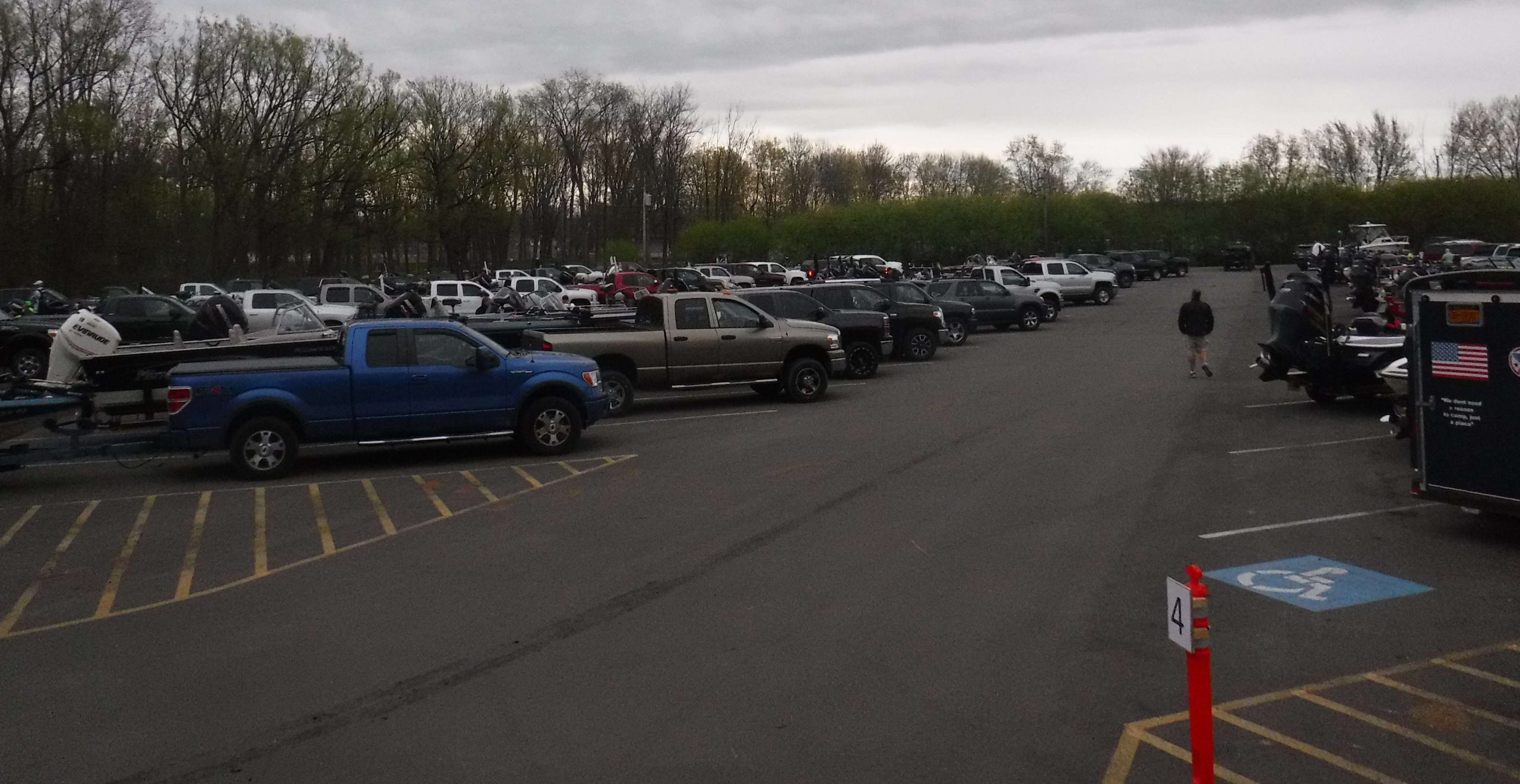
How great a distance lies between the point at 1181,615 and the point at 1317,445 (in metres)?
11.4

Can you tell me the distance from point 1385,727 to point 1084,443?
9.27m

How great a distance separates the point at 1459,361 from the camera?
9.80 metres

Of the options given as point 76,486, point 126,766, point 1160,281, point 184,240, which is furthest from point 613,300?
point 126,766

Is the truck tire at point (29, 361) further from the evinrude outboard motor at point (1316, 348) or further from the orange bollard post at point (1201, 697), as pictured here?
the orange bollard post at point (1201, 697)

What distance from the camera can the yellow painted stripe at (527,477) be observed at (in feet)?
43.8

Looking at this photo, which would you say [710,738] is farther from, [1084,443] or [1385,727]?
[1084,443]

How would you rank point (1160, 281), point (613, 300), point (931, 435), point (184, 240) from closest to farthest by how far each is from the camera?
point (931, 435), point (613, 300), point (184, 240), point (1160, 281)

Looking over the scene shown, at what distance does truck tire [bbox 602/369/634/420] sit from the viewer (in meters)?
19.1

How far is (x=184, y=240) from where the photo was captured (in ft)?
199

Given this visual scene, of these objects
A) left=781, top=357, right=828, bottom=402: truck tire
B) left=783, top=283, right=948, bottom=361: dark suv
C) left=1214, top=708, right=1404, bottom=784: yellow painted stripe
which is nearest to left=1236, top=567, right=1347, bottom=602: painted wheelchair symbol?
left=1214, top=708, right=1404, bottom=784: yellow painted stripe

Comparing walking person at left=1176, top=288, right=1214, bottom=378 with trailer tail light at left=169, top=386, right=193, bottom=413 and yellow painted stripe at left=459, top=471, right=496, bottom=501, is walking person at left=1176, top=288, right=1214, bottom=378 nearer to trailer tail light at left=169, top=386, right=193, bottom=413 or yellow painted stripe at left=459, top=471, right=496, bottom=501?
yellow painted stripe at left=459, top=471, right=496, bottom=501

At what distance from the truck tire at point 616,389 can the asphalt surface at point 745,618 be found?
3877 mm

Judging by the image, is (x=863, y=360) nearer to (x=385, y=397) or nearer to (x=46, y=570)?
(x=385, y=397)

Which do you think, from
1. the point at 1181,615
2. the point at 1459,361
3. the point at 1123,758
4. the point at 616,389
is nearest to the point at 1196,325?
the point at 616,389
